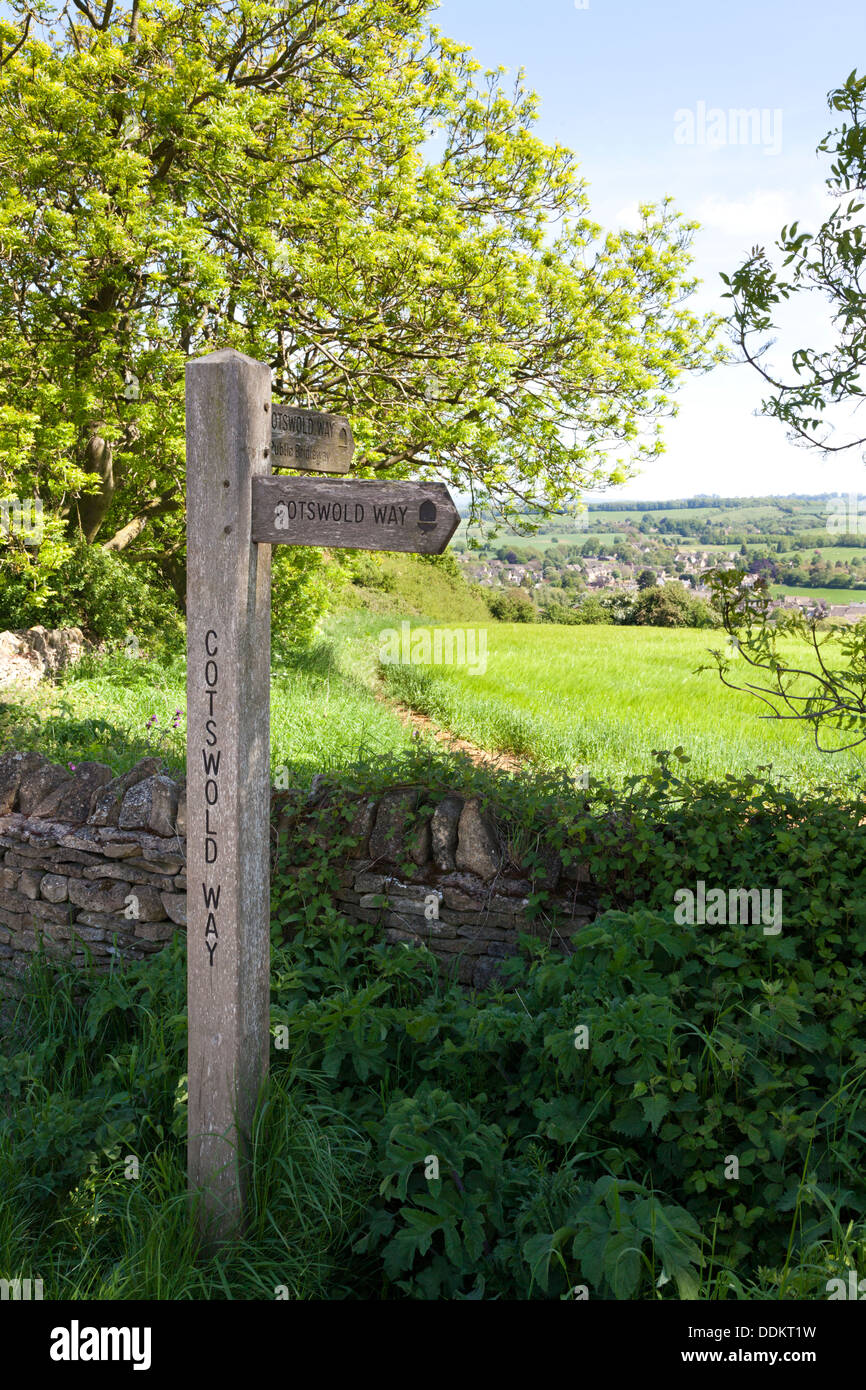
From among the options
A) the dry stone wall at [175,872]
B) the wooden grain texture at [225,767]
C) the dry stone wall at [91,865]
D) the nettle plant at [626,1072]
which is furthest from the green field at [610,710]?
the wooden grain texture at [225,767]

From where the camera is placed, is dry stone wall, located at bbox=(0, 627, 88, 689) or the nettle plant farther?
Result: dry stone wall, located at bbox=(0, 627, 88, 689)

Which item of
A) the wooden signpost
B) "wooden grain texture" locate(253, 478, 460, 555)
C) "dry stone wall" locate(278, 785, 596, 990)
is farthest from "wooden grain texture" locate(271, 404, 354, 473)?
"dry stone wall" locate(278, 785, 596, 990)

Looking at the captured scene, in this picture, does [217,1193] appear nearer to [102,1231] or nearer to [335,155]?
[102,1231]

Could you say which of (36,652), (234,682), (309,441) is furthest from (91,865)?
(36,652)

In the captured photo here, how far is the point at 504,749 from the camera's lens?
894 centimetres

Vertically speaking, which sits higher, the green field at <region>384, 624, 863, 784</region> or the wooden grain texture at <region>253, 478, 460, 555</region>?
the wooden grain texture at <region>253, 478, 460, 555</region>

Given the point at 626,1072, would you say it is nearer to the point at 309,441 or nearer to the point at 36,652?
the point at 309,441

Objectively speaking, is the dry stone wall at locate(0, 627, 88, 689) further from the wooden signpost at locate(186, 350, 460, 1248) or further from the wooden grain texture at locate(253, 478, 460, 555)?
the wooden grain texture at locate(253, 478, 460, 555)

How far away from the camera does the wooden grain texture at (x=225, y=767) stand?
9.03ft

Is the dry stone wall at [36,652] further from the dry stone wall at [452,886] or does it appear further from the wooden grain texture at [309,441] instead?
the wooden grain texture at [309,441]

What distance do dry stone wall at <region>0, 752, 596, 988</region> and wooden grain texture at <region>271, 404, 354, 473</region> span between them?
6.01ft

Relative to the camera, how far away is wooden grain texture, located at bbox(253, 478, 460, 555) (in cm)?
271

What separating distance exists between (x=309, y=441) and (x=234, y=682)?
0.89 meters

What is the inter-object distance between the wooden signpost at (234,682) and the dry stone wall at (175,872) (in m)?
1.36
